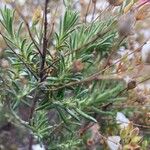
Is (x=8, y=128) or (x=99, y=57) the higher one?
(x=99, y=57)

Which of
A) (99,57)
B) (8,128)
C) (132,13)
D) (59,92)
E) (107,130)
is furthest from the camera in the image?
(8,128)

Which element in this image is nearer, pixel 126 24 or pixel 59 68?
pixel 126 24

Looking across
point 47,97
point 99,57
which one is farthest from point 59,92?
point 99,57

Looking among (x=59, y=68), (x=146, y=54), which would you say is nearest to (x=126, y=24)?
(x=146, y=54)

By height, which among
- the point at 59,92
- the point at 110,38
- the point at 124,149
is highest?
the point at 110,38

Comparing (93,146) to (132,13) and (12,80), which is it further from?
(132,13)

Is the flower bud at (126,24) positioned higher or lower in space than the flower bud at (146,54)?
higher

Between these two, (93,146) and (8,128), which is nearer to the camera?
(93,146)

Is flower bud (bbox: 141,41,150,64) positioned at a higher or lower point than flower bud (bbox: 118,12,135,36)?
lower

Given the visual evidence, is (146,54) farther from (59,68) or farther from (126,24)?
(59,68)

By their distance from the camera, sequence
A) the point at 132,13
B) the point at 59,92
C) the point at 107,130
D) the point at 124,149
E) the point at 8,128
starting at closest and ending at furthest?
the point at 132,13
the point at 59,92
the point at 124,149
the point at 107,130
the point at 8,128
